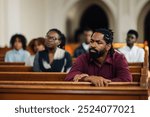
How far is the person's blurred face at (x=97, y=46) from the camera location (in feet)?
13.4

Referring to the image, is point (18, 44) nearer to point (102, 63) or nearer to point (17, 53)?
point (17, 53)

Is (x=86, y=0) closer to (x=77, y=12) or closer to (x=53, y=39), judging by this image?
(x=77, y=12)

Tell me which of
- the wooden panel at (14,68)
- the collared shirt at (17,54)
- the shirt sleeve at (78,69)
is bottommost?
the wooden panel at (14,68)

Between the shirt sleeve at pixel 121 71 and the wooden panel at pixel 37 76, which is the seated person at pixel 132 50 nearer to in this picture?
the wooden panel at pixel 37 76

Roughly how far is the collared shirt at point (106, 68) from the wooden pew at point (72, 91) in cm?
43

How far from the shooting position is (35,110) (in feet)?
11.5

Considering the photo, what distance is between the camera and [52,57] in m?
5.27

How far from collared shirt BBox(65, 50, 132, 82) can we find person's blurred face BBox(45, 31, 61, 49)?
1.11 m

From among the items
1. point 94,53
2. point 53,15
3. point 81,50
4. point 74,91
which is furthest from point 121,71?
point 53,15

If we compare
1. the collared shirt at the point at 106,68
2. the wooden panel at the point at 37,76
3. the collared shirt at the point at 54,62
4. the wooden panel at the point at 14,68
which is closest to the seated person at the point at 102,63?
the collared shirt at the point at 106,68

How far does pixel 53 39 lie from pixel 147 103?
212cm

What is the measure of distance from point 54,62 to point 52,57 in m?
0.07

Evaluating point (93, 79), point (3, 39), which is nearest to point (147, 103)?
point (93, 79)

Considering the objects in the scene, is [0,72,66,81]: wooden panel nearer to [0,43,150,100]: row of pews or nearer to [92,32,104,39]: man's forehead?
[92,32,104,39]: man's forehead
